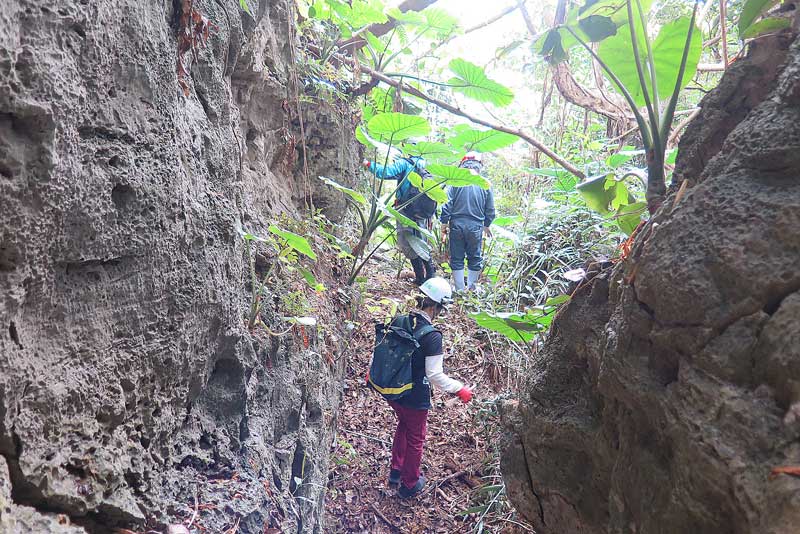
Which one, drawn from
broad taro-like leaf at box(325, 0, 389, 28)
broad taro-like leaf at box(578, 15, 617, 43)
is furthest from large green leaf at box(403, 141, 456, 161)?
broad taro-like leaf at box(578, 15, 617, 43)

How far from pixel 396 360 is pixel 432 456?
1.11 metres

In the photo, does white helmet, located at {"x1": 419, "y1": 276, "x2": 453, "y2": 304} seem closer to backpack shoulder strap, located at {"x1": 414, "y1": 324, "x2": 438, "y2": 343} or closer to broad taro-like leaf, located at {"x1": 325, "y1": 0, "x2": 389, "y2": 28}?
backpack shoulder strap, located at {"x1": 414, "y1": 324, "x2": 438, "y2": 343}

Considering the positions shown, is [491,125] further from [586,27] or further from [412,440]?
[412,440]

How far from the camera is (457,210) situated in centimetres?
581

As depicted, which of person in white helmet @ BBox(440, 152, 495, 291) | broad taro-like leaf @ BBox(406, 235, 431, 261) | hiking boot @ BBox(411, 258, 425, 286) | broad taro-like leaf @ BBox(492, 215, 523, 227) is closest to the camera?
broad taro-like leaf @ BBox(406, 235, 431, 261)

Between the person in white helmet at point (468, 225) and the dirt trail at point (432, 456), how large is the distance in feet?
3.98

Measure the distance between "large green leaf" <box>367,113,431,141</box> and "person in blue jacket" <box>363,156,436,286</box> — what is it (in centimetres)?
37

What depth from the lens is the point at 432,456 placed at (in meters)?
3.75

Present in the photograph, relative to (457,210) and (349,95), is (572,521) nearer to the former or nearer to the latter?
(349,95)

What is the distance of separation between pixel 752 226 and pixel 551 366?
98 cm

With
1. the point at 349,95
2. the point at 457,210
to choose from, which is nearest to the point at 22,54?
the point at 349,95

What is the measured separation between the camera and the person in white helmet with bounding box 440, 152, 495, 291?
18.8 feet

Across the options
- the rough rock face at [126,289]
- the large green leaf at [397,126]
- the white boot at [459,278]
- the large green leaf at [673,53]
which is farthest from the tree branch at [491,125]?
the white boot at [459,278]

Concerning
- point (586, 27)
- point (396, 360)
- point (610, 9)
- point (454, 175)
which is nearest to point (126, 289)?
point (586, 27)
